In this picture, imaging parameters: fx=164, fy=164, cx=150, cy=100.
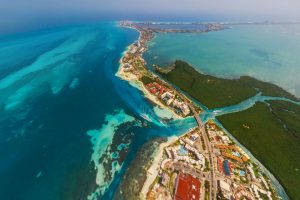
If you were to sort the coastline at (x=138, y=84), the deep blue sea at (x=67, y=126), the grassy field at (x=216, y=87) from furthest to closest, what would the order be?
the grassy field at (x=216, y=87) → the coastline at (x=138, y=84) → the deep blue sea at (x=67, y=126)

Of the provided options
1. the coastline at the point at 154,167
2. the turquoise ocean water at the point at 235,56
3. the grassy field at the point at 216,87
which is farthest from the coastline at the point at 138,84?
the turquoise ocean water at the point at 235,56

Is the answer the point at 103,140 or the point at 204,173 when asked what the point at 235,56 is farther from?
the point at 103,140

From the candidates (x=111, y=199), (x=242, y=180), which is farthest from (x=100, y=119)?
(x=242, y=180)

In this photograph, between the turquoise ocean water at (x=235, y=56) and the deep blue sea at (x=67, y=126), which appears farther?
the turquoise ocean water at (x=235, y=56)

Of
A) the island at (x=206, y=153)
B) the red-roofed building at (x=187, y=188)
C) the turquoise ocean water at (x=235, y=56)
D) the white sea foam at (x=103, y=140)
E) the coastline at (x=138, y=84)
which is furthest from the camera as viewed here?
the turquoise ocean water at (x=235, y=56)

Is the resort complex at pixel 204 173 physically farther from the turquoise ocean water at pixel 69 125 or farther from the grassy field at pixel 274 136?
the turquoise ocean water at pixel 69 125

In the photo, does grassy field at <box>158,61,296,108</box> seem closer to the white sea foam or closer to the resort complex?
the resort complex

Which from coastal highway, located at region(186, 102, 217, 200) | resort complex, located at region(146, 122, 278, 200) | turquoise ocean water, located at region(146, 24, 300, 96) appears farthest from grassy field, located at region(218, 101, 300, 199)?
turquoise ocean water, located at region(146, 24, 300, 96)

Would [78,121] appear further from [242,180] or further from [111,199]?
[242,180]
